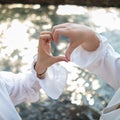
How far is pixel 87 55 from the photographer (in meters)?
0.68

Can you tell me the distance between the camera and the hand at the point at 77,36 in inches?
25.5

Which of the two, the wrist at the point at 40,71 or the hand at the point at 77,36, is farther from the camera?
the wrist at the point at 40,71

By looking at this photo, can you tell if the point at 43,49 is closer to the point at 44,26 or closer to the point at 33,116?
the point at 33,116

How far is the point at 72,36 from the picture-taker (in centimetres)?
64

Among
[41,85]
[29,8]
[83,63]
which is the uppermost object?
[83,63]

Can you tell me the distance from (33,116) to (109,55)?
1.29m

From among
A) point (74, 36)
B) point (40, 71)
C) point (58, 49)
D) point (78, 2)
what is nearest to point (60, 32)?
point (74, 36)

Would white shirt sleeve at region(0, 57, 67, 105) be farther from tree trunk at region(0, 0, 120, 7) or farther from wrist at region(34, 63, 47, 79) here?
tree trunk at region(0, 0, 120, 7)

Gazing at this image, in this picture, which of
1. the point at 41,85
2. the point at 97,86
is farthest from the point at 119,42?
the point at 41,85

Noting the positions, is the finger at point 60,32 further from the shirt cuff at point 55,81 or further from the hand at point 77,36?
the shirt cuff at point 55,81

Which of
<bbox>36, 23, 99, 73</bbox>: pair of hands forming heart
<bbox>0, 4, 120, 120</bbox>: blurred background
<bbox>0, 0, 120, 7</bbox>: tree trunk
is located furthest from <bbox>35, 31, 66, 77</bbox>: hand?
<bbox>0, 0, 120, 7</bbox>: tree trunk

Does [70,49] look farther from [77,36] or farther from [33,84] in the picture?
[33,84]

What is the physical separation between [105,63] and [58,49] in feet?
5.28

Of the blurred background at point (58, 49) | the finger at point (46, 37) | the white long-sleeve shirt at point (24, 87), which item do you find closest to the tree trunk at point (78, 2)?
the blurred background at point (58, 49)
